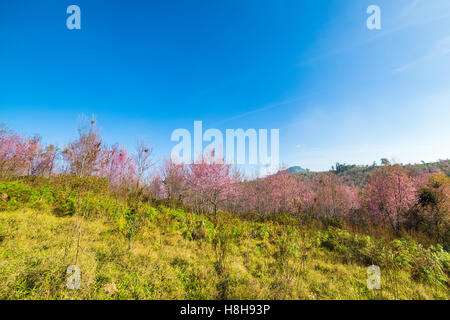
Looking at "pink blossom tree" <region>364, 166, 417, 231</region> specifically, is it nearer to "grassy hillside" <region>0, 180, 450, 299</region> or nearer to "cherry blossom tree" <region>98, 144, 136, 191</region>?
"grassy hillside" <region>0, 180, 450, 299</region>

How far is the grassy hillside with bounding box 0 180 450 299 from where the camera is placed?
297cm

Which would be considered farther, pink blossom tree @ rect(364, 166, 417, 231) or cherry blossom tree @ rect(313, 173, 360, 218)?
cherry blossom tree @ rect(313, 173, 360, 218)

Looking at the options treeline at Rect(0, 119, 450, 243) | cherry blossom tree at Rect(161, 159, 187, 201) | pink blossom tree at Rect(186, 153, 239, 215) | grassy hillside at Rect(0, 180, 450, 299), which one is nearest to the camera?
grassy hillside at Rect(0, 180, 450, 299)

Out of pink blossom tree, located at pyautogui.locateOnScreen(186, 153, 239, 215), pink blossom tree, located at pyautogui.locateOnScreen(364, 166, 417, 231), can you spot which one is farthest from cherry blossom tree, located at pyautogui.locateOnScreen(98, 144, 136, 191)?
pink blossom tree, located at pyautogui.locateOnScreen(364, 166, 417, 231)

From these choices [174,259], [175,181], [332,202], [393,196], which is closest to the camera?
[174,259]

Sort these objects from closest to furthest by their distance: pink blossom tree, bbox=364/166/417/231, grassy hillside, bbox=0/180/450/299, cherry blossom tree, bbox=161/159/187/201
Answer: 1. grassy hillside, bbox=0/180/450/299
2. pink blossom tree, bbox=364/166/417/231
3. cherry blossom tree, bbox=161/159/187/201

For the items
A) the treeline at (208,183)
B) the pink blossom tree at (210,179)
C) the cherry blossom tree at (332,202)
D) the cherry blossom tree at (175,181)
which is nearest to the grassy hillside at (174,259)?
the treeline at (208,183)

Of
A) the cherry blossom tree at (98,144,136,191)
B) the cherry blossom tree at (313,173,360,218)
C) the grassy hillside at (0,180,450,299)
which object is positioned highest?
the cherry blossom tree at (98,144,136,191)

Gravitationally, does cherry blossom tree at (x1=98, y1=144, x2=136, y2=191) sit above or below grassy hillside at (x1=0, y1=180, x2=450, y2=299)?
above

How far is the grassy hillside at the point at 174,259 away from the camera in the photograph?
2.97 metres

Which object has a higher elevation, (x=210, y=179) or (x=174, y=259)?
(x=210, y=179)

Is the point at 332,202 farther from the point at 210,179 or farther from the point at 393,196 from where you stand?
the point at 210,179

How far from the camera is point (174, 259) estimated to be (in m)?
4.19

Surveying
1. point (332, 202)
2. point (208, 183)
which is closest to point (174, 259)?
point (208, 183)
